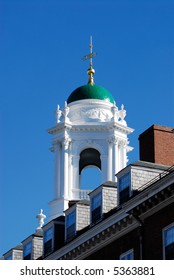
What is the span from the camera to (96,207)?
5634 centimetres

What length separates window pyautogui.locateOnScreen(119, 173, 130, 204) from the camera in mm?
52750

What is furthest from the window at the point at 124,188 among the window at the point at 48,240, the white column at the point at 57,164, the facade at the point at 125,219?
the white column at the point at 57,164

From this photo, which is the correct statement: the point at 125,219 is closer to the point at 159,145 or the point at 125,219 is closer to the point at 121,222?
the point at 121,222

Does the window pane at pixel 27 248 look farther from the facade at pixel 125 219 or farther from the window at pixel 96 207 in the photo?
the window at pixel 96 207

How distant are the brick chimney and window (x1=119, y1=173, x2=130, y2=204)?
3.57 metres

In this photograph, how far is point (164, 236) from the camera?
47.0m

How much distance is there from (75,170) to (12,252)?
3107 cm

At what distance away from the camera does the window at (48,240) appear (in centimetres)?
6112

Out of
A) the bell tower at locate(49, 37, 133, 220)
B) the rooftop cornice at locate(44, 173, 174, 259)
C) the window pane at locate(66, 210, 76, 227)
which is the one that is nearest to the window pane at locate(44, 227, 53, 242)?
the window pane at locate(66, 210, 76, 227)

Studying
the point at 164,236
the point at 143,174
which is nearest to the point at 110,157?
the point at 143,174

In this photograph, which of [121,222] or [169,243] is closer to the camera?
[169,243]

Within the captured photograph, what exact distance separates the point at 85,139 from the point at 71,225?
3975 cm

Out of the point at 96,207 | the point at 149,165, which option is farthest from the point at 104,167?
the point at 149,165

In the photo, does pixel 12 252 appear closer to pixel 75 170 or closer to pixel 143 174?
pixel 143 174
